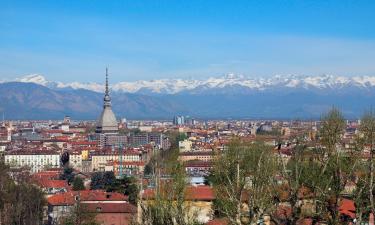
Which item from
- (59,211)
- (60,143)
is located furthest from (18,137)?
(59,211)

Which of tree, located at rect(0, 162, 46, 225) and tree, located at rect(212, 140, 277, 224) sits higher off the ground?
tree, located at rect(212, 140, 277, 224)

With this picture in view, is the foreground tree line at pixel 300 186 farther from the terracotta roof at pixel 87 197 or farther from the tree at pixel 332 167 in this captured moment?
the terracotta roof at pixel 87 197

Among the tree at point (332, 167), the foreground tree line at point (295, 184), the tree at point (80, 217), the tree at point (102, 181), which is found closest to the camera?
the foreground tree line at point (295, 184)

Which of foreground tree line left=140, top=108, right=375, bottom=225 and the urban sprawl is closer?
foreground tree line left=140, top=108, right=375, bottom=225

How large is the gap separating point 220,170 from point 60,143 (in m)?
73.0

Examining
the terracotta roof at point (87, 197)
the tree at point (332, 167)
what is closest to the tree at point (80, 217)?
the terracotta roof at point (87, 197)

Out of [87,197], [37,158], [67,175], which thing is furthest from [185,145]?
[87,197]

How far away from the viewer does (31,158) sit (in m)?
70.8

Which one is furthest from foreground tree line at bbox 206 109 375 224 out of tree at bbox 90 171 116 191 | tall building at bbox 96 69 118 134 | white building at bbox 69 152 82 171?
tall building at bbox 96 69 118 134

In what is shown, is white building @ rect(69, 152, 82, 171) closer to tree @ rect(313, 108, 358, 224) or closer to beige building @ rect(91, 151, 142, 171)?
beige building @ rect(91, 151, 142, 171)

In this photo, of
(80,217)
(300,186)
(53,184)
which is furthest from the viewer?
(53,184)

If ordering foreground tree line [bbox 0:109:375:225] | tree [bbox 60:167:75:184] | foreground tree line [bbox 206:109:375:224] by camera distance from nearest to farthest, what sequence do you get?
foreground tree line [bbox 206:109:375:224], foreground tree line [bbox 0:109:375:225], tree [bbox 60:167:75:184]

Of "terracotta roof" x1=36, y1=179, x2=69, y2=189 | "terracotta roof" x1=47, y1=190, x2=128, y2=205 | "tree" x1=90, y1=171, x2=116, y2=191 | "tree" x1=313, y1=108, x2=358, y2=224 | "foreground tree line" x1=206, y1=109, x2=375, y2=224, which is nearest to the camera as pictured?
"foreground tree line" x1=206, y1=109, x2=375, y2=224

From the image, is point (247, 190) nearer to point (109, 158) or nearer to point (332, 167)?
point (332, 167)
